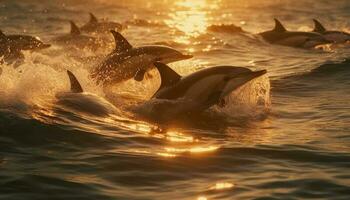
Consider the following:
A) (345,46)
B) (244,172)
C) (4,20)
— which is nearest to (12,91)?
(244,172)

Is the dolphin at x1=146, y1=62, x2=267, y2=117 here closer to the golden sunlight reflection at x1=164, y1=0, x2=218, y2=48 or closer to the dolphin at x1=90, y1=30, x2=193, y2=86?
the dolphin at x1=90, y1=30, x2=193, y2=86

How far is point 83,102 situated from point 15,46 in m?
6.95

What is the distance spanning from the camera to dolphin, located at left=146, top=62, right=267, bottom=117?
38.0 feet

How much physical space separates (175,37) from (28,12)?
15174 millimetres

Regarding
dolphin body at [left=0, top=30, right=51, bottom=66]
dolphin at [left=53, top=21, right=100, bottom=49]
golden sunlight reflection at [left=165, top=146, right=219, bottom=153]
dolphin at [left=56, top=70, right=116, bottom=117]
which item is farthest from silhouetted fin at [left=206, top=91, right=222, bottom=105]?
dolphin at [left=53, top=21, right=100, bottom=49]

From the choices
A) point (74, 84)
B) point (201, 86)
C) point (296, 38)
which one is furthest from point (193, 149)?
point (296, 38)

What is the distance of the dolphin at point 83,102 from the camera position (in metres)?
11.6

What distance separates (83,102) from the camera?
11867mm

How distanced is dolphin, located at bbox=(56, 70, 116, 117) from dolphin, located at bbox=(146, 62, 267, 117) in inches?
38.0

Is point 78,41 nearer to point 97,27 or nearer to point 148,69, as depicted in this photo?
point 97,27

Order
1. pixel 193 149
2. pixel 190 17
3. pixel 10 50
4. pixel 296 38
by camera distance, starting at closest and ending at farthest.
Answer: pixel 193 149 < pixel 10 50 < pixel 296 38 < pixel 190 17

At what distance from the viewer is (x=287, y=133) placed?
1080 cm

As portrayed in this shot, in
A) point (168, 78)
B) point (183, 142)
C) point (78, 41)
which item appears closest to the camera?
point (183, 142)

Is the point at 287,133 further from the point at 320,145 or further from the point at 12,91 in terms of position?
the point at 12,91
